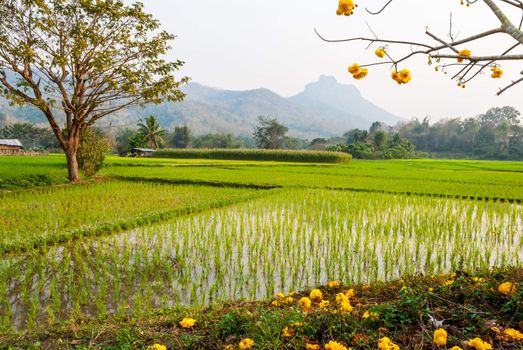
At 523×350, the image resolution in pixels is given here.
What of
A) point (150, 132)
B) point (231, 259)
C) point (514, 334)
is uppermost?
point (150, 132)

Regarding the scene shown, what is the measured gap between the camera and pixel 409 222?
7.05 metres

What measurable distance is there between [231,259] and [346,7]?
12.2 feet

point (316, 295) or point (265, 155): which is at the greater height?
point (265, 155)

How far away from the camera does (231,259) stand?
16.1 ft

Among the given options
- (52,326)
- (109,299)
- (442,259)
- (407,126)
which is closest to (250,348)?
(52,326)

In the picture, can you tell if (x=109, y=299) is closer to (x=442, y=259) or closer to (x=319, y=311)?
(x=319, y=311)

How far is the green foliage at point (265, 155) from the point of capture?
36.1 meters

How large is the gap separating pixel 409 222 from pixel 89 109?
12.0 m

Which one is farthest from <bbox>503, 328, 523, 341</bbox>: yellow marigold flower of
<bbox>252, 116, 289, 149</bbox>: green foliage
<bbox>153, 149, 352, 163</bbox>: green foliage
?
<bbox>252, 116, 289, 149</bbox>: green foliage

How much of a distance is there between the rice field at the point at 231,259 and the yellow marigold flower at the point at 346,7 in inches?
108

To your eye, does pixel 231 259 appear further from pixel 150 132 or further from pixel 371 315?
pixel 150 132

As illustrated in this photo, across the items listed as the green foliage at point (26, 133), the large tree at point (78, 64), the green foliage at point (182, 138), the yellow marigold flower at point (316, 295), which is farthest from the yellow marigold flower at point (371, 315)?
the green foliage at point (26, 133)

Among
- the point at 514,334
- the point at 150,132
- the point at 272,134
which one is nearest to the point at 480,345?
the point at 514,334

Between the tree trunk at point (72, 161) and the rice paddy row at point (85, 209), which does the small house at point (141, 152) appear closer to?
the tree trunk at point (72, 161)
